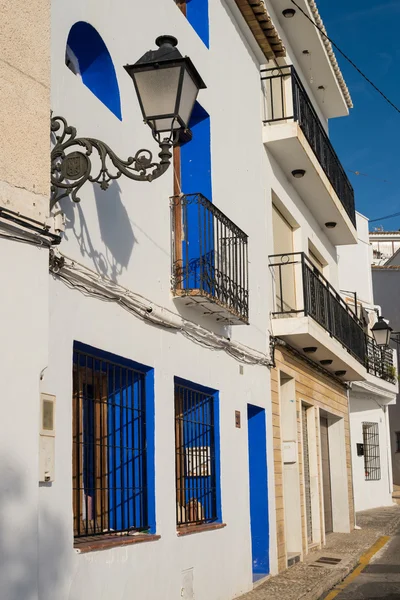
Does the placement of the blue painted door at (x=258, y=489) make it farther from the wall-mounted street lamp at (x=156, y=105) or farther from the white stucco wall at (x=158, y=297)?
the wall-mounted street lamp at (x=156, y=105)

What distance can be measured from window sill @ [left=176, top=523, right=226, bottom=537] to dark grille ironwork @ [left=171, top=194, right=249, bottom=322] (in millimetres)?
2299

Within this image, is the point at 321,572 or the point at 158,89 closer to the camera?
the point at 158,89

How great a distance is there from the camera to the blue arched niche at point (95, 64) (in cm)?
762

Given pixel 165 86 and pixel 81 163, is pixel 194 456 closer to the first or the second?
pixel 81 163

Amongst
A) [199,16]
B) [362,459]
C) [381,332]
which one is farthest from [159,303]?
[362,459]

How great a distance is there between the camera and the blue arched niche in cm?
762

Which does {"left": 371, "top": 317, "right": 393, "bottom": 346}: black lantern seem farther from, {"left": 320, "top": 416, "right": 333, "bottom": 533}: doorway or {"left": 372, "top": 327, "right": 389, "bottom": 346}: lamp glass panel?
{"left": 320, "top": 416, "right": 333, "bottom": 533}: doorway

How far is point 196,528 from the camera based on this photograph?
29.1 feet

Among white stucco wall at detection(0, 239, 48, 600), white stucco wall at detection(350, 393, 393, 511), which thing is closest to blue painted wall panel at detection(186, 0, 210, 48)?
white stucco wall at detection(0, 239, 48, 600)

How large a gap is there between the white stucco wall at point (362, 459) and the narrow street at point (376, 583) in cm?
1011

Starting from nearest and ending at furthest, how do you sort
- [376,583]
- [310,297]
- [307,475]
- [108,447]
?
1. [108,447]
2. [376,583]
3. [310,297]
4. [307,475]

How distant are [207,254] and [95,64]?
2.35 m

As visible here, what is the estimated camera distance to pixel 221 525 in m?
9.51

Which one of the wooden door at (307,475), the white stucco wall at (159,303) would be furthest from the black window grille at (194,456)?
the wooden door at (307,475)
